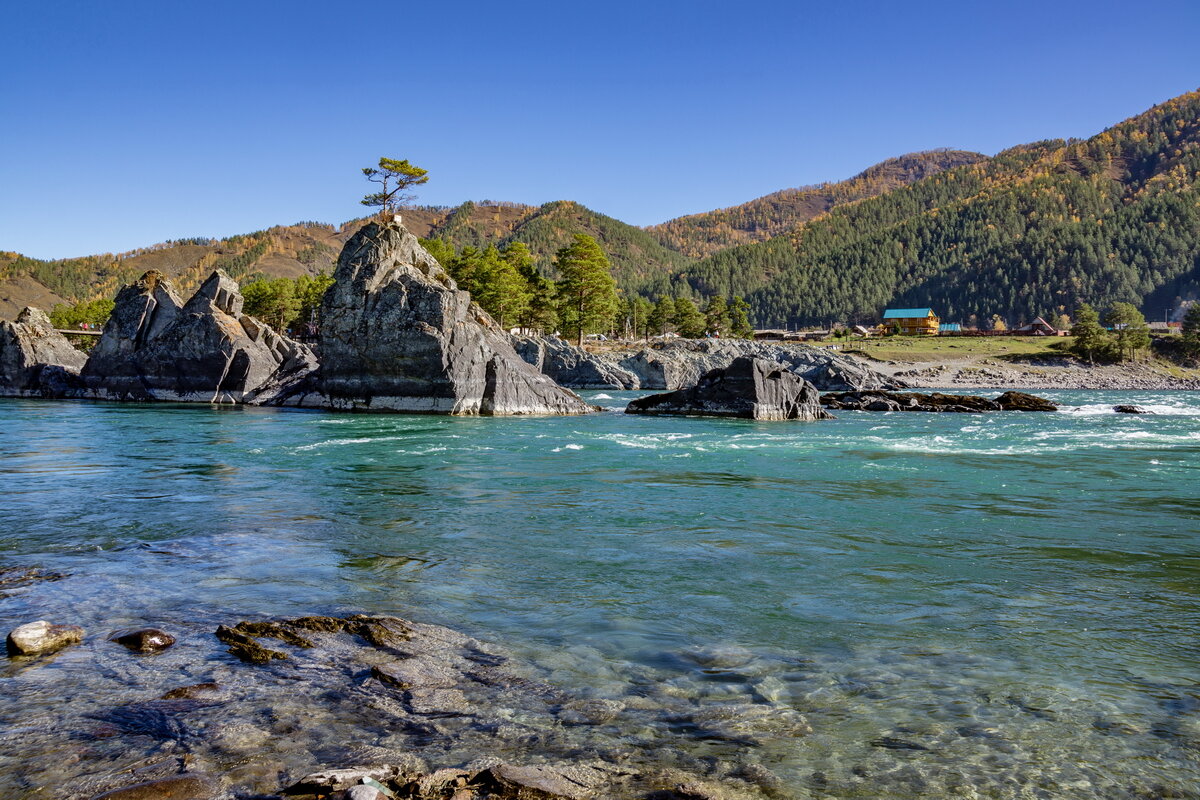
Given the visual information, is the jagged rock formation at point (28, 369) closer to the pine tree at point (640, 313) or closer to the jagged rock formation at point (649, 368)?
the jagged rock formation at point (649, 368)

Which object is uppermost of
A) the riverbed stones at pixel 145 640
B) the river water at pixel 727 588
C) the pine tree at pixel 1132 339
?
the pine tree at pixel 1132 339

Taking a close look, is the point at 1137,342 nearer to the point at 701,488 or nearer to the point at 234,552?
the point at 701,488

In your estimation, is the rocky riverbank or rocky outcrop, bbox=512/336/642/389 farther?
the rocky riverbank

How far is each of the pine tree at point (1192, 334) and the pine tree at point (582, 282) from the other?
90.0 meters

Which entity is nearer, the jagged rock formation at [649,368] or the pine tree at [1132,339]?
the jagged rock formation at [649,368]

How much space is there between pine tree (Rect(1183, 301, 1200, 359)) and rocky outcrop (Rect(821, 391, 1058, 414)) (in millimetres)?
81723

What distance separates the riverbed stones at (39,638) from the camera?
6.68m

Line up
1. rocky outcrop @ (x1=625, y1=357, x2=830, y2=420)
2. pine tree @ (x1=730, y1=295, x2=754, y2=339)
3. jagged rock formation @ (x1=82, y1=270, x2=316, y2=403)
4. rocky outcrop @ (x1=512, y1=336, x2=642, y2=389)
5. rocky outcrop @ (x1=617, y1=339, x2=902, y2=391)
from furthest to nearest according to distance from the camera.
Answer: pine tree @ (x1=730, y1=295, x2=754, y2=339), rocky outcrop @ (x1=512, y1=336, x2=642, y2=389), rocky outcrop @ (x1=617, y1=339, x2=902, y2=391), jagged rock formation @ (x1=82, y1=270, x2=316, y2=403), rocky outcrop @ (x1=625, y1=357, x2=830, y2=420)

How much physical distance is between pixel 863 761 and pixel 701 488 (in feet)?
43.6

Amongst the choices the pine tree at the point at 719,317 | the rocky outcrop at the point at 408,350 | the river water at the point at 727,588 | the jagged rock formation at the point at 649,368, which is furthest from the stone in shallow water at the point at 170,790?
the pine tree at the point at 719,317

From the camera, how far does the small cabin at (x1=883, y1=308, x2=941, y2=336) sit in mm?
169500

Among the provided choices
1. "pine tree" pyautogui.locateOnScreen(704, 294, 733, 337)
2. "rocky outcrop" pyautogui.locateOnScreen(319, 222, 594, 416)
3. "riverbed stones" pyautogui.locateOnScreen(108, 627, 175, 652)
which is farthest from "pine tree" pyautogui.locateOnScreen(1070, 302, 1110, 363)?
"riverbed stones" pyautogui.locateOnScreen(108, 627, 175, 652)

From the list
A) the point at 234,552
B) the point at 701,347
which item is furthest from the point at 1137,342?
the point at 234,552

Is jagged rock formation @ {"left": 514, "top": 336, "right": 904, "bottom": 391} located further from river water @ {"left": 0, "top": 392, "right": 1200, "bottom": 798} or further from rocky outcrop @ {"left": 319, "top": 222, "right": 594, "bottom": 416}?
river water @ {"left": 0, "top": 392, "right": 1200, "bottom": 798}
